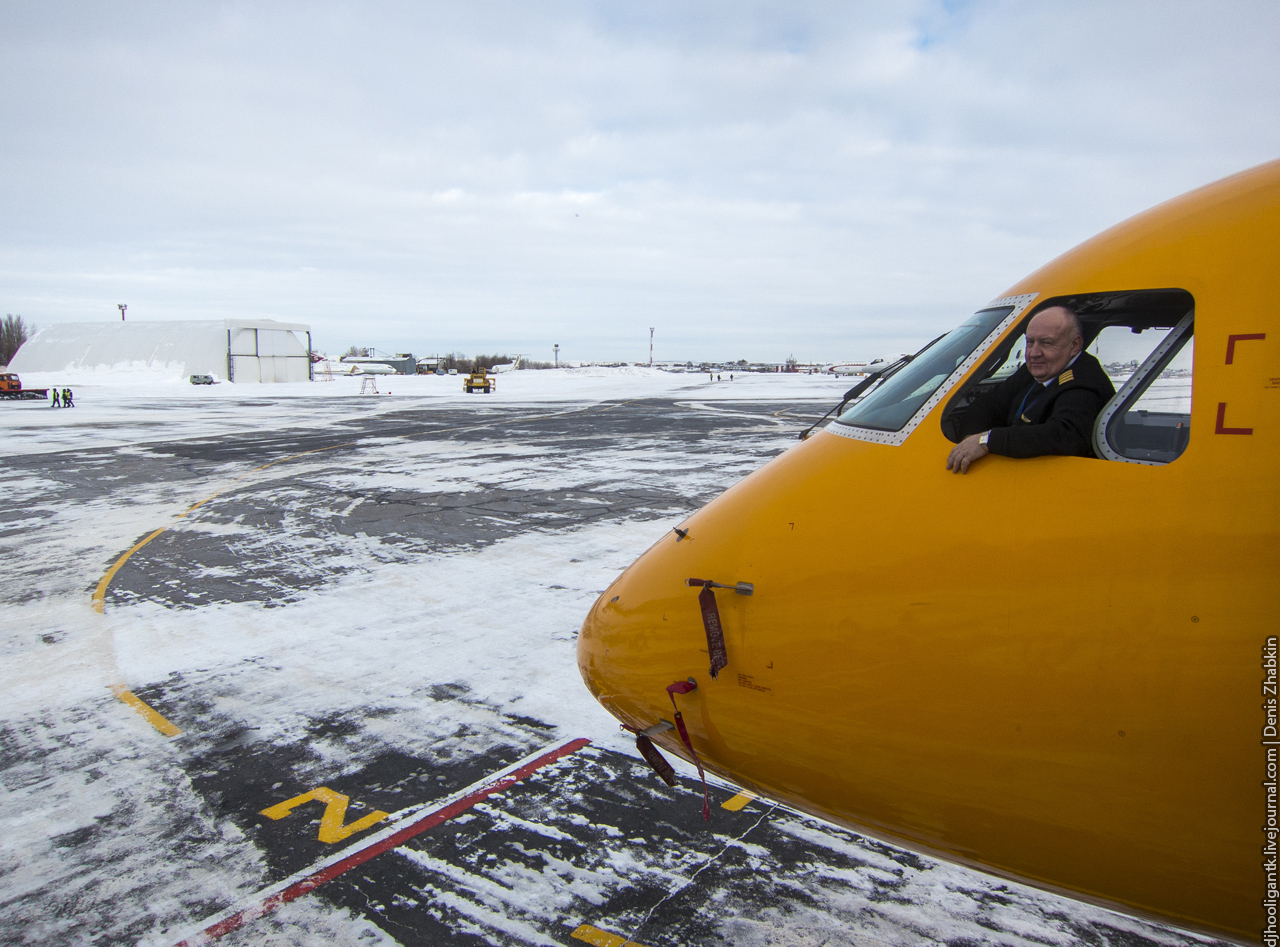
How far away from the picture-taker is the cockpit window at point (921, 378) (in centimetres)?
301

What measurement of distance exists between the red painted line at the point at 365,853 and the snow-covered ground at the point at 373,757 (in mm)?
86

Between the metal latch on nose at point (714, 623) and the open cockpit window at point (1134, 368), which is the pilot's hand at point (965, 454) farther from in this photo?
the metal latch on nose at point (714, 623)

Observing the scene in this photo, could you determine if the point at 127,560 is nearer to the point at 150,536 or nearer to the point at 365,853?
the point at 150,536

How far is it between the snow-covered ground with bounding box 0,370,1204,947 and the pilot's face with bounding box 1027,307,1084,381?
9.31 feet

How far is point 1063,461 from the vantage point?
2.54 metres

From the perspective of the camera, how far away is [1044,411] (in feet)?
9.07

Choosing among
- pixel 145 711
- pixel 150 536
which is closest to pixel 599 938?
pixel 145 711

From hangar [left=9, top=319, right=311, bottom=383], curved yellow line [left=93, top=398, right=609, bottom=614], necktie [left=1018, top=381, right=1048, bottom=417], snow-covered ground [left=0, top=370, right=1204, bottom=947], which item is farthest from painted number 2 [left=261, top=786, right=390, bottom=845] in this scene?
hangar [left=9, top=319, right=311, bottom=383]

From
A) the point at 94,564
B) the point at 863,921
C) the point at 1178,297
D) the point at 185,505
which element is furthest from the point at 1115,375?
the point at 185,505

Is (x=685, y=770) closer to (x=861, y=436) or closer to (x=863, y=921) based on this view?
(x=863, y=921)

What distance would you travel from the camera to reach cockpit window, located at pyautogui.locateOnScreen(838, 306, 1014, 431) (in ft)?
9.87

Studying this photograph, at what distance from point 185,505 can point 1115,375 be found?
49.9 ft

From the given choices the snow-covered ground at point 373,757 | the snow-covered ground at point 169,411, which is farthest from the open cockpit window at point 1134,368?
the snow-covered ground at point 169,411

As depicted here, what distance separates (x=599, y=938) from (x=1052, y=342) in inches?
132
